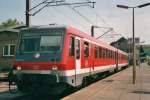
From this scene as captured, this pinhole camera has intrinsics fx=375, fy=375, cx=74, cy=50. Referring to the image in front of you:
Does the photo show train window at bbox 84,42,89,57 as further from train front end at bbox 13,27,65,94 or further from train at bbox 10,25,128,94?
train front end at bbox 13,27,65,94

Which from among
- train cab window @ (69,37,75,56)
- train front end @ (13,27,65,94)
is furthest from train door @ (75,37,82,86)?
train front end @ (13,27,65,94)

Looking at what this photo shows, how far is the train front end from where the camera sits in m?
14.7

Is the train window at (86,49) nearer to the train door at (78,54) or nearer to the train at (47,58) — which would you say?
the train door at (78,54)

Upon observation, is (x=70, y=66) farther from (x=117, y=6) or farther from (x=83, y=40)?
(x=117, y=6)

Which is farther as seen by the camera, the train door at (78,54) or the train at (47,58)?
the train door at (78,54)

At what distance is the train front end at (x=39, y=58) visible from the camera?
14742 millimetres

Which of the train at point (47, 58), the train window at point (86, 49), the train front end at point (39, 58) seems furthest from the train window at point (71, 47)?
the train window at point (86, 49)

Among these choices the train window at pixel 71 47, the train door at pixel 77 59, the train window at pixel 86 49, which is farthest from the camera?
the train window at pixel 86 49

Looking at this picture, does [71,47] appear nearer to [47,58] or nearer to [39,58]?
[47,58]

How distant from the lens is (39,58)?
15164 millimetres

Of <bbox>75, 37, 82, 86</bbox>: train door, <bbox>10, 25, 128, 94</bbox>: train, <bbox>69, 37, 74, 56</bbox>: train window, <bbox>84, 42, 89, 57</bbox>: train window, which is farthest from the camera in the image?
<bbox>84, 42, 89, 57</bbox>: train window

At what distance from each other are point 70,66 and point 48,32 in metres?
1.69

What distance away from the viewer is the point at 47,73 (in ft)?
48.2

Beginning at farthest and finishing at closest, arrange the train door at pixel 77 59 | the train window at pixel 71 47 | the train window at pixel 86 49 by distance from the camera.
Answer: the train window at pixel 86 49 → the train door at pixel 77 59 → the train window at pixel 71 47
